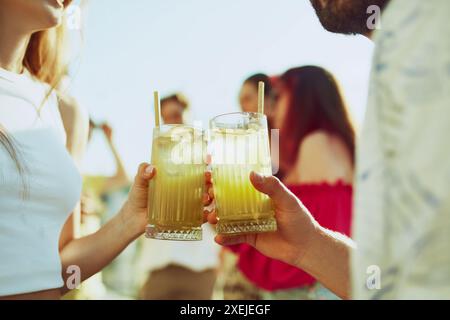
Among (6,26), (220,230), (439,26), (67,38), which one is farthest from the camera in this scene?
(67,38)

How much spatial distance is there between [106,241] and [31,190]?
361 mm

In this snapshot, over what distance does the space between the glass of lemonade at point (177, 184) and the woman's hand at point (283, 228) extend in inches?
3.0

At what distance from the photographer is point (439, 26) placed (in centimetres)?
48

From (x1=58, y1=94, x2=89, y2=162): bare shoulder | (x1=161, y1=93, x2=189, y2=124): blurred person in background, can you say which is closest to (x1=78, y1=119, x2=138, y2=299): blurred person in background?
(x1=161, y1=93, x2=189, y2=124): blurred person in background

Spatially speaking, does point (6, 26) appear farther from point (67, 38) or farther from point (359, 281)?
point (359, 281)

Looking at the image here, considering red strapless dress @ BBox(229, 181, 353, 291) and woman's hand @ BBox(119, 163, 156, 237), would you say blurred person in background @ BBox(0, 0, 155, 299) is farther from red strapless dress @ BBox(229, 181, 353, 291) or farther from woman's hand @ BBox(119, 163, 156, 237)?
red strapless dress @ BBox(229, 181, 353, 291)

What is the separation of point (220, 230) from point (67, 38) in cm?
112

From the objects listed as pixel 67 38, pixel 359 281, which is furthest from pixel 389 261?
pixel 67 38

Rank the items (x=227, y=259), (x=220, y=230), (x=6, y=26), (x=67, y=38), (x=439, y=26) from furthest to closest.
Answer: (x=227, y=259)
(x=67, y=38)
(x=6, y=26)
(x=220, y=230)
(x=439, y=26)

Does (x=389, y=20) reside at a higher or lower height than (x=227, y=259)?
higher

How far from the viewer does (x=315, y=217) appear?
2.77 meters

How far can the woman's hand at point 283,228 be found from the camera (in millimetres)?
1411

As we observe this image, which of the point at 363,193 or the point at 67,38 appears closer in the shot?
the point at 363,193
